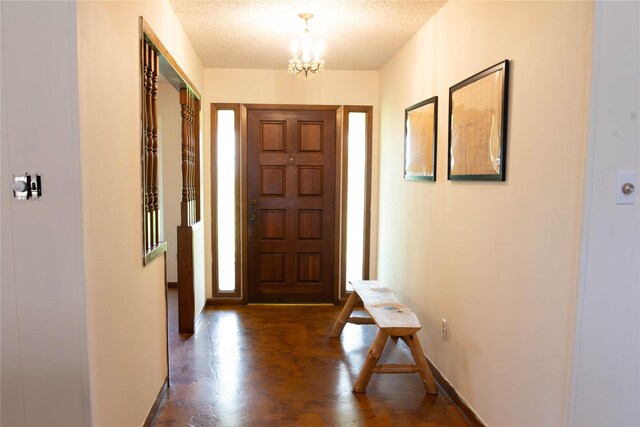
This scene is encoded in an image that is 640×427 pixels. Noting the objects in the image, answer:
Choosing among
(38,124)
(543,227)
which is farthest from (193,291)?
(543,227)

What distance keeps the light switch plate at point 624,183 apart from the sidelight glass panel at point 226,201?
3687 mm

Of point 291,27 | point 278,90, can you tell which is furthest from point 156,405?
point 278,90

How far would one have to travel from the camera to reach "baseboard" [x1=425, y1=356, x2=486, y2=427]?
2.46 m

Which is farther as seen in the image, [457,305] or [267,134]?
[267,134]

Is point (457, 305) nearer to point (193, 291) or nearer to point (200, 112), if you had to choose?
point (193, 291)

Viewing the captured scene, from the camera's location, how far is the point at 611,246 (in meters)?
1.64

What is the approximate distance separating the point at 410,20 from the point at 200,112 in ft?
7.20

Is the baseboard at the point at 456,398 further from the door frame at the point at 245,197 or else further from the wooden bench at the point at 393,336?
the door frame at the point at 245,197

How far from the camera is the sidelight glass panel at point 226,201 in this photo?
4.72 metres

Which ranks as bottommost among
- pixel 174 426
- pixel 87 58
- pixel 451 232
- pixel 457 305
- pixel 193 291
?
pixel 174 426

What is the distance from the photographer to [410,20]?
3.23 m

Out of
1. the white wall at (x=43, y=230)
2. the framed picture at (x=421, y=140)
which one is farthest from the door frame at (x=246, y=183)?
the white wall at (x=43, y=230)

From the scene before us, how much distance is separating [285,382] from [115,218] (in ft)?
5.47

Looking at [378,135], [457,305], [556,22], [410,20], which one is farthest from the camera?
[378,135]
